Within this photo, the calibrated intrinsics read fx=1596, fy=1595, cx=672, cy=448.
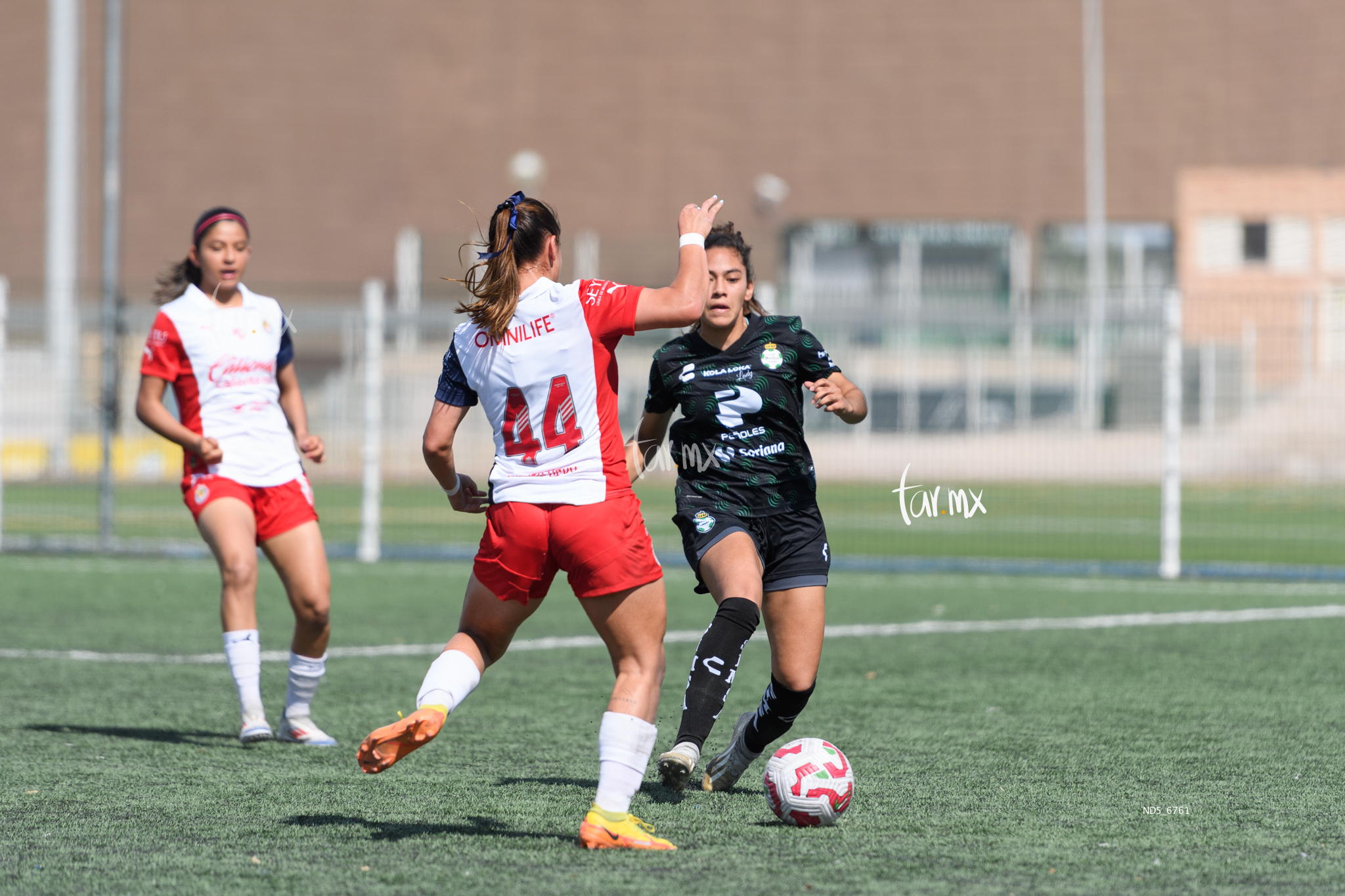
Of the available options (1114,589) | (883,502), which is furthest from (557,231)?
(883,502)

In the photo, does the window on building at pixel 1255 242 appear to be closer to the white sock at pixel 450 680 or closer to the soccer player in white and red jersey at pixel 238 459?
the soccer player in white and red jersey at pixel 238 459

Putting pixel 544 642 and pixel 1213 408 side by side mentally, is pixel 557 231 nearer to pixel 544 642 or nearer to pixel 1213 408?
pixel 544 642

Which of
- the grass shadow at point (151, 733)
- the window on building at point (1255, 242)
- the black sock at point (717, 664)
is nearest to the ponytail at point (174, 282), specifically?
the grass shadow at point (151, 733)

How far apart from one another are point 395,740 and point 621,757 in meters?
0.63

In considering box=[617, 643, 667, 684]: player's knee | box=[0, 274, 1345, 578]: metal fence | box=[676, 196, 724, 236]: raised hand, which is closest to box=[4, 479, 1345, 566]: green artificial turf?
box=[0, 274, 1345, 578]: metal fence

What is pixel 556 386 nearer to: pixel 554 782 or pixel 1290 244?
pixel 554 782

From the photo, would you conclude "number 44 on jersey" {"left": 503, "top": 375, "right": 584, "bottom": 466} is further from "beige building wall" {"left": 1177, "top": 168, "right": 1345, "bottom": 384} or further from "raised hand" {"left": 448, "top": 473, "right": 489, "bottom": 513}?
"beige building wall" {"left": 1177, "top": 168, "right": 1345, "bottom": 384}

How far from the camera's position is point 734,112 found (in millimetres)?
47375

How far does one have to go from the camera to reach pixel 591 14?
4625 cm

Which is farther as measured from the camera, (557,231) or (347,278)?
(347,278)

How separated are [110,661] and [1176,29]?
44.9 m

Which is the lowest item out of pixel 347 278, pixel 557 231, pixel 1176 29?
pixel 557 231

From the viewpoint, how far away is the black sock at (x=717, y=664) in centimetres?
525

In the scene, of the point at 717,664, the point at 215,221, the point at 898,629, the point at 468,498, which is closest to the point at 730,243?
the point at 468,498
